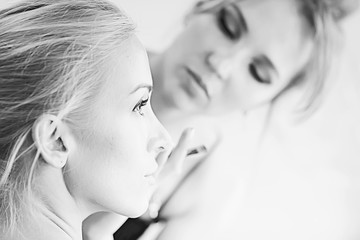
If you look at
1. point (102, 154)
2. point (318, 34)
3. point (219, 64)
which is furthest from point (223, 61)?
point (102, 154)

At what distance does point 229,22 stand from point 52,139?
1.56 feet

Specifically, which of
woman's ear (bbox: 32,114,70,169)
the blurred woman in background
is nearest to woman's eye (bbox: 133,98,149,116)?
woman's ear (bbox: 32,114,70,169)

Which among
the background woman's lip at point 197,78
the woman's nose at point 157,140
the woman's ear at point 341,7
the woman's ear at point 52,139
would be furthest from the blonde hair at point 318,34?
the woman's ear at point 52,139

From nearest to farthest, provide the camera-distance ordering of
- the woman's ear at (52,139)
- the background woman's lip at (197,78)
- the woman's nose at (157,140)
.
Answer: the woman's ear at (52,139)
the woman's nose at (157,140)
the background woman's lip at (197,78)

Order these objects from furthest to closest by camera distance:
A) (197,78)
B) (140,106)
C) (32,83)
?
(197,78) → (140,106) → (32,83)

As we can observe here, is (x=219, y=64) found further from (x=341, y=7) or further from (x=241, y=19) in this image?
(x=341, y=7)

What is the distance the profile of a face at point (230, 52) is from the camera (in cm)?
115

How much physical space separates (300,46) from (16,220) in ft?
2.06

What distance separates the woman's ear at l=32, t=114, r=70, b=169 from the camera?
0.80m

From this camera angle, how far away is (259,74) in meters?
1.17

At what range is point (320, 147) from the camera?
4.09ft

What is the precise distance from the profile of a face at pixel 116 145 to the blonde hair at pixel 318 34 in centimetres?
34

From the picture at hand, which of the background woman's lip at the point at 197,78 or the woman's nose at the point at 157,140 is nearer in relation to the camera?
the woman's nose at the point at 157,140

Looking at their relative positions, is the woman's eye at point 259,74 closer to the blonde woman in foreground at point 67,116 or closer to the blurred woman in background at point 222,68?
the blurred woman in background at point 222,68
